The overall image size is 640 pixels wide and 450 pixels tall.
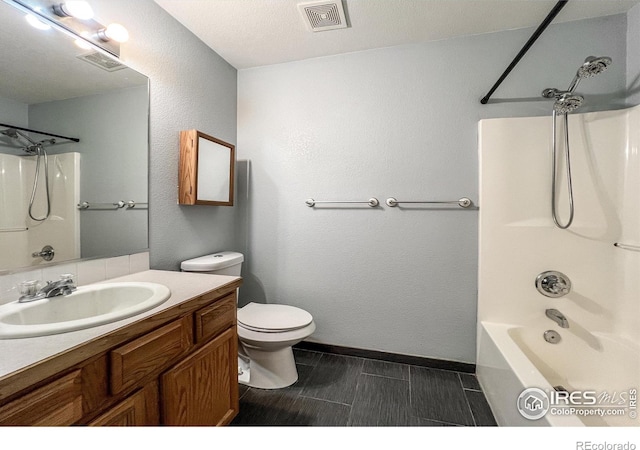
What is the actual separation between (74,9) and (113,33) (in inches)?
5.3

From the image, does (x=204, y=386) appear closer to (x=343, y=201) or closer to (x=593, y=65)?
(x=343, y=201)

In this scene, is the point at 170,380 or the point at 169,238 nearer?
the point at 170,380

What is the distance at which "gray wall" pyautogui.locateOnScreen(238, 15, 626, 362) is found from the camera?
1702 mm

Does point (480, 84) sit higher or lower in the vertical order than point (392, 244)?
higher

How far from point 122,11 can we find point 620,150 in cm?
277

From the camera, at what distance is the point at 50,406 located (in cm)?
61

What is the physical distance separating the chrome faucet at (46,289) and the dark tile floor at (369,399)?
1.00 m

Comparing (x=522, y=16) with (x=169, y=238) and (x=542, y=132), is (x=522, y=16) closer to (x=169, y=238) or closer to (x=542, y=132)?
(x=542, y=132)

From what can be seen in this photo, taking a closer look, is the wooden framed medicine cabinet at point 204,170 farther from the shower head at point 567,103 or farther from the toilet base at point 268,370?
the shower head at point 567,103

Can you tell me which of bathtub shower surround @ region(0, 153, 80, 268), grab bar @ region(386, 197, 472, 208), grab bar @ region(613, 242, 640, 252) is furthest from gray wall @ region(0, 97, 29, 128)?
grab bar @ region(613, 242, 640, 252)

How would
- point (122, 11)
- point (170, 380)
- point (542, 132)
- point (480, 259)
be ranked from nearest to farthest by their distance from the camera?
point (170, 380)
point (122, 11)
point (542, 132)
point (480, 259)

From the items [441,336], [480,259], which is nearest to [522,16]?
[480,259]

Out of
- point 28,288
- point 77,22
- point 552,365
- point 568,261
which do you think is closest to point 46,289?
point 28,288

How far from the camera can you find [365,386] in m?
1.67
